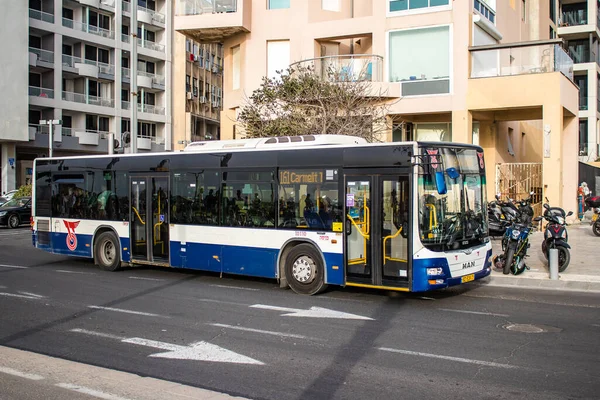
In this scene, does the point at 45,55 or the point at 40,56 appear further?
the point at 45,55

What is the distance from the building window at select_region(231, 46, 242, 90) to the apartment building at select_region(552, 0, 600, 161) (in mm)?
33077

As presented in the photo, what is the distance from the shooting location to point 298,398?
5.96m

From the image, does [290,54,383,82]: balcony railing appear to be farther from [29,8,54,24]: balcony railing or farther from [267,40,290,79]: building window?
[29,8,54,24]: balcony railing

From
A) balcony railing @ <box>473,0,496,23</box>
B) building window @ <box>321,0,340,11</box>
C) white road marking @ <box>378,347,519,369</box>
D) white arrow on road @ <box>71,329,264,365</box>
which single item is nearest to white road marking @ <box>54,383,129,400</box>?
white arrow on road @ <box>71,329,264,365</box>

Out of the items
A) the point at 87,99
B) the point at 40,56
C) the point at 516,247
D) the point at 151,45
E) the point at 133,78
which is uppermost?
the point at 151,45

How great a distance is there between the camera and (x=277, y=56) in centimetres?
2800

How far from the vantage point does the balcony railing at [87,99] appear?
2013 inches

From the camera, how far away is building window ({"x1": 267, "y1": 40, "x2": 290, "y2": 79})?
27.8 meters

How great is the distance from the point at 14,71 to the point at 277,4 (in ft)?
86.3

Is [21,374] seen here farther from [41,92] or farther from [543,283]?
[41,92]

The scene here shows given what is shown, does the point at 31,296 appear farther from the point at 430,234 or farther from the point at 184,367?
the point at 430,234

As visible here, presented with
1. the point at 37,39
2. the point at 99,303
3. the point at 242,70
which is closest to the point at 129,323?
the point at 99,303

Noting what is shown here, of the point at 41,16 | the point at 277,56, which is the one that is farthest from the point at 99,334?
the point at 41,16

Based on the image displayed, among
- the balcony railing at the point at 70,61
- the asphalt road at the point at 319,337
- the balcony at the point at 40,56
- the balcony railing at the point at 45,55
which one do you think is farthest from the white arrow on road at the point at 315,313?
the balcony railing at the point at 70,61
